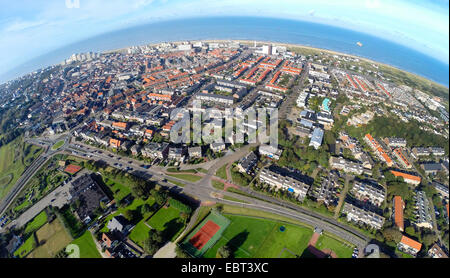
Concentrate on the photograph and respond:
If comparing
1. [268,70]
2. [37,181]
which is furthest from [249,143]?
[268,70]

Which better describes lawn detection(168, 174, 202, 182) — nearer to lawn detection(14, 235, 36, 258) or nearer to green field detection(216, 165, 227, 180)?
green field detection(216, 165, 227, 180)

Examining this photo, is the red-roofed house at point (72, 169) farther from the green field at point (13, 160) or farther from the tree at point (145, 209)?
the tree at point (145, 209)

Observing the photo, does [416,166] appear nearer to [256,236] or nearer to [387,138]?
[387,138]

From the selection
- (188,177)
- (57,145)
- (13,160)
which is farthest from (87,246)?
(13,160)

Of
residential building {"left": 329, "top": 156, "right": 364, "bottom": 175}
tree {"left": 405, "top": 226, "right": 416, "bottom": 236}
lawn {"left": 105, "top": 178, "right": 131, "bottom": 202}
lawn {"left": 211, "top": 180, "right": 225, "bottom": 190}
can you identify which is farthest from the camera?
residential building {"left": 329, "top": 156, "right": 364, "bottom": 175}

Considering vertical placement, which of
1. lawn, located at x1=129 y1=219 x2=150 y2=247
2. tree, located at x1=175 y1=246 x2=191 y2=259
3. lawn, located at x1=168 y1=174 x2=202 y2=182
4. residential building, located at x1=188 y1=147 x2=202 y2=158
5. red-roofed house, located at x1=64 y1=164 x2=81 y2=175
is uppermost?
residential building, located at x1=188 y1=147 x2=202 y2=158

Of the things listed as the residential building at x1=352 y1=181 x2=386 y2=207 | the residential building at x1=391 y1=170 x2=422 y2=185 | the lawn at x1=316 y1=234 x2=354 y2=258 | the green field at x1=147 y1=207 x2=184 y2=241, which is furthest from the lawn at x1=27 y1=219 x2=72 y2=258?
the residential building at x1=391 y1=170 x2=422 y2=185
